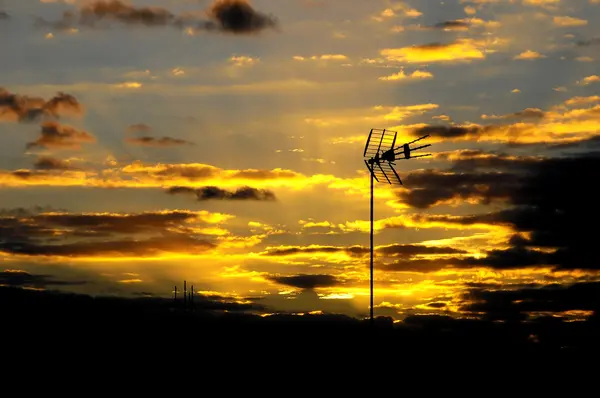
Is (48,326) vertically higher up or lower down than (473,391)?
higher up

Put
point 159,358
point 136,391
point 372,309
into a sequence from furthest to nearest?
point 159,358
point 136,391
point 372,309

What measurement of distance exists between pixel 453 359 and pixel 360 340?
3896cm

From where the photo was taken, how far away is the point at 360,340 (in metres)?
81.1

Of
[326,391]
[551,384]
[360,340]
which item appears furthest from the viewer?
[551,384]

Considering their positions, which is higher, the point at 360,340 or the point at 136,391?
the point at 360,340

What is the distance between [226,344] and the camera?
124 m

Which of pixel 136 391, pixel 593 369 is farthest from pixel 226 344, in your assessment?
pixel 593 369

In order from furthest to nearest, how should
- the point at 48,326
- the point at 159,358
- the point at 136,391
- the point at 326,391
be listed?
1. the point at 48,326
2. the point at 159,358
3. the point at 136,391
4. the point at 326,391

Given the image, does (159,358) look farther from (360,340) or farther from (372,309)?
(372,309)

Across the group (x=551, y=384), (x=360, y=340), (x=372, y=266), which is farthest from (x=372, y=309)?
(x=551, y=384)

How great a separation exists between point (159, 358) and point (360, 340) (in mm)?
45219

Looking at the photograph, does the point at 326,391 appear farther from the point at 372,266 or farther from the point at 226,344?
the point at 372,266

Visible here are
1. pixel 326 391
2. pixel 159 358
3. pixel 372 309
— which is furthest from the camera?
pixel 159 358

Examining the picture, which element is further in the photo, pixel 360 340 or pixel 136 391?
pixel 136 391
